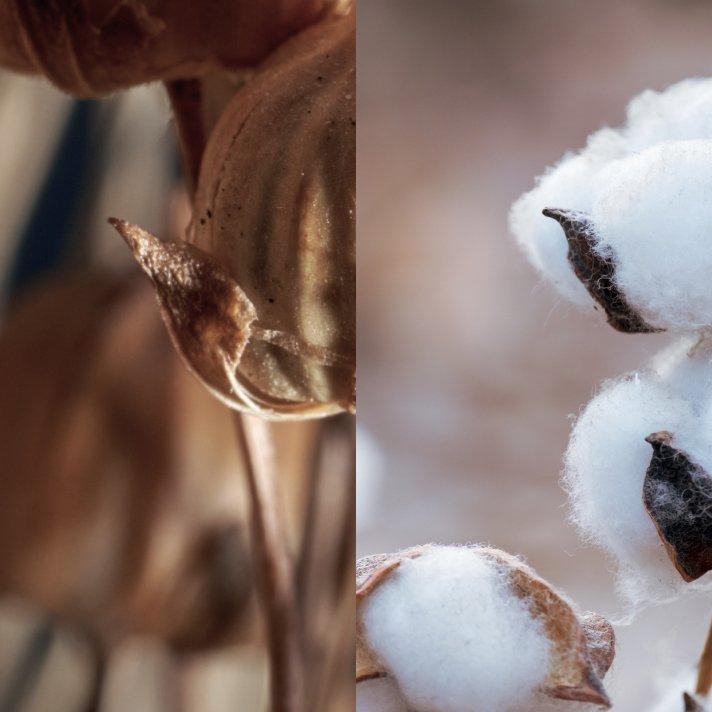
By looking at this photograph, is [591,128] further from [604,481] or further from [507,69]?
[604,481]

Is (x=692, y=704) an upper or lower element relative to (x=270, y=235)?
lower

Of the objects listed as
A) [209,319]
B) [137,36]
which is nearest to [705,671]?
[209,319]

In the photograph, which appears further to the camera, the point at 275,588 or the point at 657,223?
the point at 275,588

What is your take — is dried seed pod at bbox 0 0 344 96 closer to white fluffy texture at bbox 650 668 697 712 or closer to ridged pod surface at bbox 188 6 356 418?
ridged pod surface at bbox 188 6 356 418

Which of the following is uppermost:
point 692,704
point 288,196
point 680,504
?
point 288,196

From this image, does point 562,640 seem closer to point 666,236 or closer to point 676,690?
point 676,690

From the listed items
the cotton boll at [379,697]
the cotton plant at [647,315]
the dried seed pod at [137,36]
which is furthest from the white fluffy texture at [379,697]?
the dried seed pod at [137,36]
